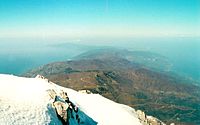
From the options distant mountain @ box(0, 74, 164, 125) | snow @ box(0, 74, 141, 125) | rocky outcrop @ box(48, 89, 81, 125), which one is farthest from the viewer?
rocky outcrop @ box(48, 89, 81, 125)

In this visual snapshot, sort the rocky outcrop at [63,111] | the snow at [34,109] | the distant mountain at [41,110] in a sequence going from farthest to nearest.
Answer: the rocky outcrop at [63,111]
the distant mountain at [41,110]
the snow at [34,109]

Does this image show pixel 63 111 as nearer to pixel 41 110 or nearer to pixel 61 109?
pixel 61 109

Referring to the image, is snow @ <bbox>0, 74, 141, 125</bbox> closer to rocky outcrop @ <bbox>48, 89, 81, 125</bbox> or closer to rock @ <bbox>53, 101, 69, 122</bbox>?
rocky outcrop @ <bbox>48, 89, 81, 125</bbox>

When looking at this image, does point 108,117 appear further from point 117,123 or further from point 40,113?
point 40,113

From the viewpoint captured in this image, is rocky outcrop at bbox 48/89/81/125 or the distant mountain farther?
rocky outcrop at bbox 48/89/81/125

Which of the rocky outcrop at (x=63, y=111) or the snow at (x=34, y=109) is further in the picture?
the rocky outcrop at (x=63, y=111)

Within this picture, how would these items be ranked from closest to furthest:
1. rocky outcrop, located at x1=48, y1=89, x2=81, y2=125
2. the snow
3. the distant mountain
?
1. the snow
2. the distant mountain
3. rocky outcrop, located at x1=48, y1=89, x2=81, y2=125

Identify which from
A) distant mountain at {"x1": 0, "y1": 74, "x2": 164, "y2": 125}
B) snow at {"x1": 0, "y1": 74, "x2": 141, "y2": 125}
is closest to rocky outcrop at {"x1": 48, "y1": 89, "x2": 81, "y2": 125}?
distant mountain at {"x1": 0, "y1": 74, "x2": 164, "y2": 125}

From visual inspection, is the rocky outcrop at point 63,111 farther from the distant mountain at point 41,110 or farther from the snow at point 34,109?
the snow at point 34,109

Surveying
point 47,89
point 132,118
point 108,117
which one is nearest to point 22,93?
point 47,89

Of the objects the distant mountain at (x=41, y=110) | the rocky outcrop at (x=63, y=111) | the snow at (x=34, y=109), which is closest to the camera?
the snow at (x=34, y=109)

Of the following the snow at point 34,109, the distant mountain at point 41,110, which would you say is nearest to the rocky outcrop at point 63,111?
the distant mountain at point 41,110

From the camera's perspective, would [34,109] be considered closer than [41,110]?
Yes

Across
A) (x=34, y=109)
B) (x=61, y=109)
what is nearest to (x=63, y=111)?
(x=61, y=109)
